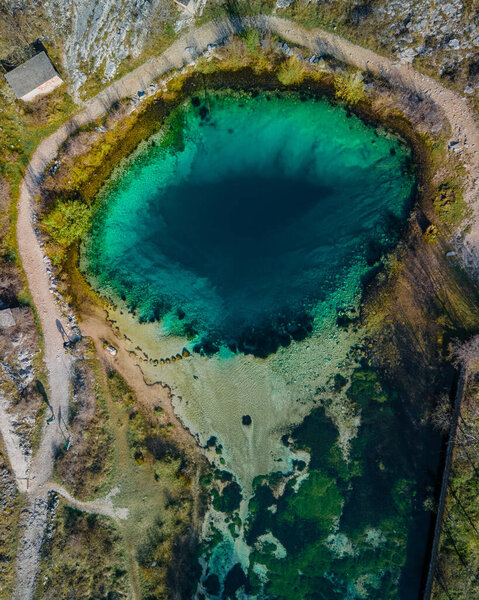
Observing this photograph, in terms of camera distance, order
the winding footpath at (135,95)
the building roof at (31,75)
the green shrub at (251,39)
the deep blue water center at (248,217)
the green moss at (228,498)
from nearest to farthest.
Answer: the building roof at (31,75), the green shrub at (251,39), the winding footpath at (135,95), the green moss at (228,498), the deep blue water center at (248,217)

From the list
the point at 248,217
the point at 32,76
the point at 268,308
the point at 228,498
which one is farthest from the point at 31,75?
the point at 228,498

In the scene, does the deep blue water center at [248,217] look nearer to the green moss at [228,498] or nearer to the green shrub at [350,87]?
the green shrub at [350,87]

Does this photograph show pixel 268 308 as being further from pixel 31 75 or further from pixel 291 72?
pixel 31 75

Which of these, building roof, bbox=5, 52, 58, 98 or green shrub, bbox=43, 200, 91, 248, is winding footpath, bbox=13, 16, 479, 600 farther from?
building roof, bbox=5, 52, 58, 98

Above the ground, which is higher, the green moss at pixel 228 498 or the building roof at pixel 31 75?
the building roof at pixel 31 75

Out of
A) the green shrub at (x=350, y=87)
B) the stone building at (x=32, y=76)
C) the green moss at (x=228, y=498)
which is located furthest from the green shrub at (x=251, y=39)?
the green moss at (x=228, y=498)

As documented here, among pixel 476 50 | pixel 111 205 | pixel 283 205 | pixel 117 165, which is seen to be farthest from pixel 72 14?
pixel 476 50

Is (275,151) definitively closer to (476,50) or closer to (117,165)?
(117,165)

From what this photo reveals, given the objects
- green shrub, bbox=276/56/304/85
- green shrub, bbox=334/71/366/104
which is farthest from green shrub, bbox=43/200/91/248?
green shrub, bbox=334/71/366/104
